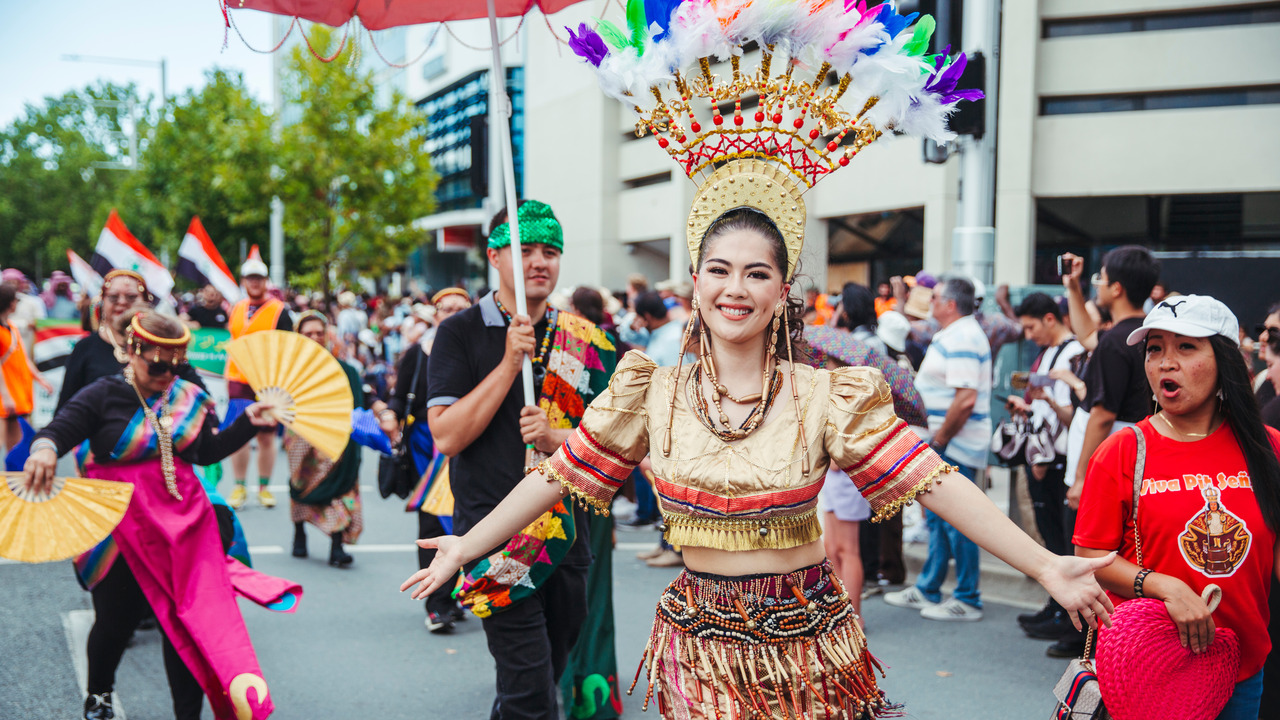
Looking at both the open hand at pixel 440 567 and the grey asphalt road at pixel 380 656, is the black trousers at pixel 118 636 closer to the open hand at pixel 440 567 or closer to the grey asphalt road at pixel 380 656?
the grey asphalt road at pixel 380 656

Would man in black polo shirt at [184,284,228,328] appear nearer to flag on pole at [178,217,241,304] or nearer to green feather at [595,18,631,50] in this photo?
flag on pole at [178,217,241,304]

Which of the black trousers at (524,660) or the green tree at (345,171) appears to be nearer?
the black trousers at (524,660)

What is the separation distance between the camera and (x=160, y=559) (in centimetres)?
404

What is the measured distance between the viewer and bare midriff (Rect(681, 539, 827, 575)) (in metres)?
2.41

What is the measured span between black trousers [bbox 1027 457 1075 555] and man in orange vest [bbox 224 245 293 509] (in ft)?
18.4

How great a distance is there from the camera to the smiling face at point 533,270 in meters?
3.76

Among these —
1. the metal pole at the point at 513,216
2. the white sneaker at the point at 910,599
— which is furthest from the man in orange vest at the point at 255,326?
the white sneaker at the point at 910,599

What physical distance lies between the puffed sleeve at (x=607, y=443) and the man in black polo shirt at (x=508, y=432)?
88 cm

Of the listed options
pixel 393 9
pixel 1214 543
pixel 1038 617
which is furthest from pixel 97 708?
pixel 1038 617

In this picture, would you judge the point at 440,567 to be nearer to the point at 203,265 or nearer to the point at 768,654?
the point at 768,654

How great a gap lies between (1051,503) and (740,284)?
4013mm

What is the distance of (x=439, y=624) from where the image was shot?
228 inches

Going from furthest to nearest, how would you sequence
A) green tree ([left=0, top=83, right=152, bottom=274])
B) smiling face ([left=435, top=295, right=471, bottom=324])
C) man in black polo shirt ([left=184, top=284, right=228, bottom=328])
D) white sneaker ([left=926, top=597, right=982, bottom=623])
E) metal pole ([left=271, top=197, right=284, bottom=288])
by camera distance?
green tree ([left=0, top=83, right=152, bottom=274])
metal pole ([left=271, top=197, right=284, bottom=288])
man in black polo shirt ([left=184, top=284, right=228, bottom=328])
smiling face ([left=435, top=295, right=471, bottom=324])
white sneaker ([left=926, top=597, right=982, bottom=623])

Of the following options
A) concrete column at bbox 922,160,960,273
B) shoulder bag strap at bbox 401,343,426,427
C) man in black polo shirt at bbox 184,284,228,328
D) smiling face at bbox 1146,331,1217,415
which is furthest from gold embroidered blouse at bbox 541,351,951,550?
concrete column at bbox 922,160,960,273
